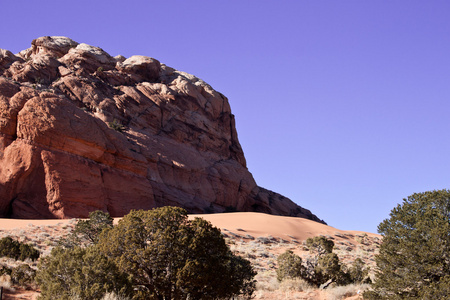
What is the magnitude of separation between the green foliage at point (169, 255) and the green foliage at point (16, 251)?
21.3 ft

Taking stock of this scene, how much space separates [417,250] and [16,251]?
50.6 ft

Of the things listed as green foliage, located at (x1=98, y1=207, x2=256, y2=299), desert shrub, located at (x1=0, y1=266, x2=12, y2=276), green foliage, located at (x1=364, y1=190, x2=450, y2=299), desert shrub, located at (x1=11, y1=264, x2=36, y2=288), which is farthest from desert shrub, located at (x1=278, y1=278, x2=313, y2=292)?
desert shrub, located at (x1=0, y1=266, x2=12, y2=276)

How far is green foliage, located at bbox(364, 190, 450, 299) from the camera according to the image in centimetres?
1329

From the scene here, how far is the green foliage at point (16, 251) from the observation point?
61.7 ft

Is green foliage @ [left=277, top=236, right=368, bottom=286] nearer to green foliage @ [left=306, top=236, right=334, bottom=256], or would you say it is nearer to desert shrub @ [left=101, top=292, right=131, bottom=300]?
green foliage @ [left=306, top=236, right=334, bottom=256]

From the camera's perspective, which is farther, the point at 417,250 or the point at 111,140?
the point at 111,140

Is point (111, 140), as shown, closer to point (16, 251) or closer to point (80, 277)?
point (16, 251)

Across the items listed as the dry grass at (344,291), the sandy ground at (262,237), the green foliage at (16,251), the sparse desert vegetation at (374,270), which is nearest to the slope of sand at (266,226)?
the sandy ground at (262,237)

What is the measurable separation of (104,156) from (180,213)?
27611mm

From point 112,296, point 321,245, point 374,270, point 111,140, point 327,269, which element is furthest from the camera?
point 111,140

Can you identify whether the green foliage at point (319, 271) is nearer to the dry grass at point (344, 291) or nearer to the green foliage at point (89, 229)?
the dry grass at point (344, 291)

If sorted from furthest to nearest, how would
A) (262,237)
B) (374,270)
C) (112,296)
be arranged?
(262,237) → (374,270) → (112,296)

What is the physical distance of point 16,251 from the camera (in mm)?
19141

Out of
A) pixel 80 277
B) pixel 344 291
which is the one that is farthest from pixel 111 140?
pixel 80 277
